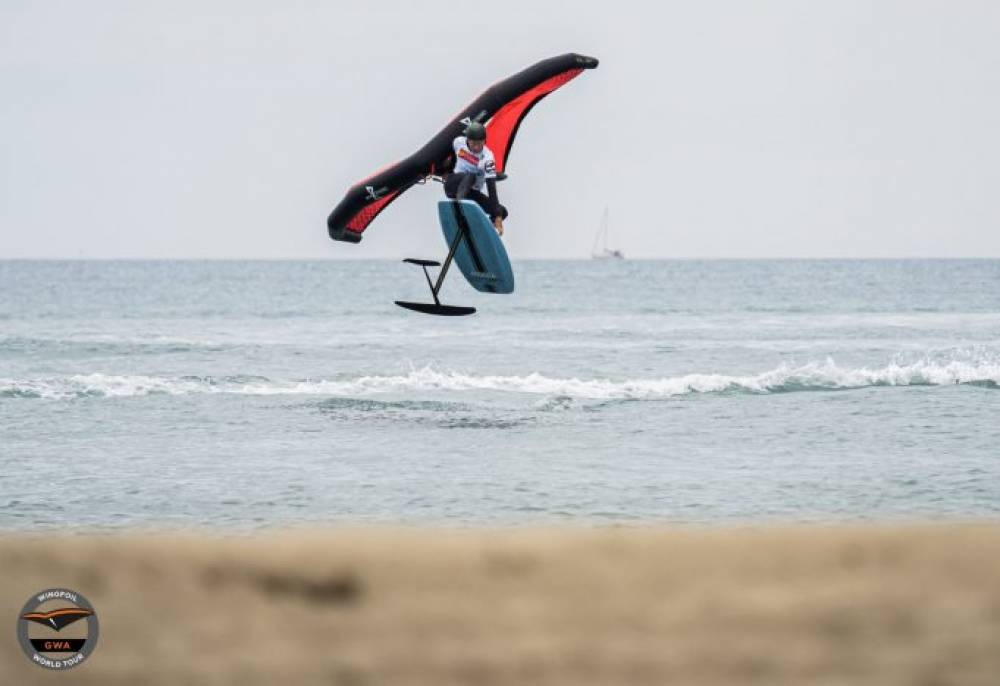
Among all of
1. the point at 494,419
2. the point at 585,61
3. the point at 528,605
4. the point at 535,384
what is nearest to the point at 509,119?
the point at 585,61

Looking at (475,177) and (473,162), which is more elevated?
(473,162)

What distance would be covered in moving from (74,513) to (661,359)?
28391mm

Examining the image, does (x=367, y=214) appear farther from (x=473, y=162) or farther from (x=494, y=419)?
(x=494, y=419)

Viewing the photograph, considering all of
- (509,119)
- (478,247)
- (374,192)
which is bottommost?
(478,247)

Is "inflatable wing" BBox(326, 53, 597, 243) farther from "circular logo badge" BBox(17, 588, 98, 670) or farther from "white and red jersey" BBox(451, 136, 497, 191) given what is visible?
"circular logo badge" BBox(17, 588, 98, 670)

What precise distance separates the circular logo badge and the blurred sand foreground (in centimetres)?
2

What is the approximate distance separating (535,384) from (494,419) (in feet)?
24.4

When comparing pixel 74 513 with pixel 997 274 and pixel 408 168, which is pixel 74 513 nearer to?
pixel 408 168

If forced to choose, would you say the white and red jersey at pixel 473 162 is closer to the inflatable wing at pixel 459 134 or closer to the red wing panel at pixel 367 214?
the inflatable wing at pixel 459 134

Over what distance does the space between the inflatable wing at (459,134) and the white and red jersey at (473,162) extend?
42 cm

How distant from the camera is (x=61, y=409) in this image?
1131 inches

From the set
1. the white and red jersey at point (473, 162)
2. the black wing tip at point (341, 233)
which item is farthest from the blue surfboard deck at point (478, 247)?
the black wing tip at point (341, 233)

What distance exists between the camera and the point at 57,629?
2.12 meters

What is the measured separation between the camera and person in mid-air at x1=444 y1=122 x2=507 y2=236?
11.2 metres
